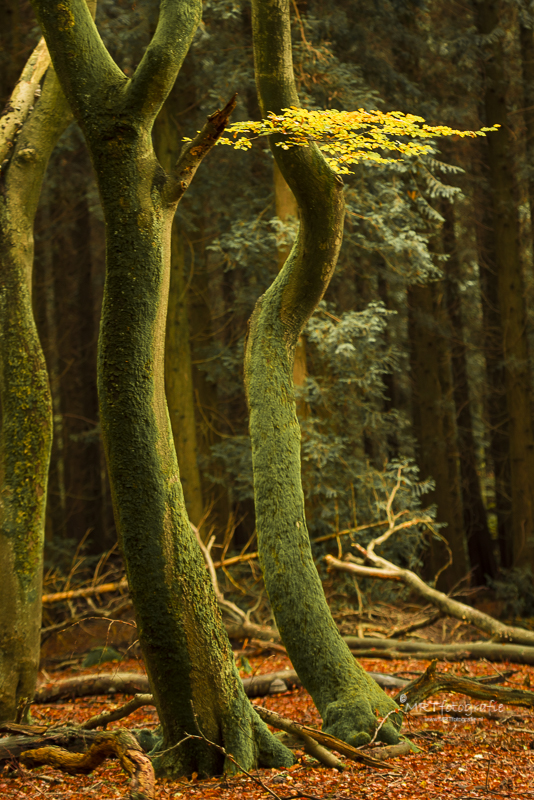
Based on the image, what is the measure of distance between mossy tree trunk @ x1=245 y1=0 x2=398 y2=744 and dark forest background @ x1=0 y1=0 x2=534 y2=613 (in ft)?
14.9

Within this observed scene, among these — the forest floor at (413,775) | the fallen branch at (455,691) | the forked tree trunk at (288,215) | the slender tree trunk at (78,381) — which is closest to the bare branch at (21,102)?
the forked tree trunk at (288,215)

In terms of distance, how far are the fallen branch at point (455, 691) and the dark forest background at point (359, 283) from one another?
163 inches

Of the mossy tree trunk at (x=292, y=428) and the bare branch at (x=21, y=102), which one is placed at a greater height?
the bare branch at (x=21, y=102)

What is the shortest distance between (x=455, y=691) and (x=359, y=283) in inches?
458

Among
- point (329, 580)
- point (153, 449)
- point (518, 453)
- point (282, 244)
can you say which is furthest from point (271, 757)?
point (518, 453)

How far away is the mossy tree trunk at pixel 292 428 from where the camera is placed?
18.3 ft

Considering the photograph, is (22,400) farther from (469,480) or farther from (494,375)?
(469,480)

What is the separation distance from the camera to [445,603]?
870cm

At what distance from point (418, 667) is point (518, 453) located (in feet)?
26.6

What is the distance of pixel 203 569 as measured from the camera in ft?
16.4

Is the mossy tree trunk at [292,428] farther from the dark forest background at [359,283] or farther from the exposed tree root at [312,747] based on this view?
the dark forest background at [359,283]

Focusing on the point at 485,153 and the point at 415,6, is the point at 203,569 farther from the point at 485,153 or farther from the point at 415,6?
the point at 485,153

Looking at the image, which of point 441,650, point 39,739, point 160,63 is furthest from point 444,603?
point 160,63

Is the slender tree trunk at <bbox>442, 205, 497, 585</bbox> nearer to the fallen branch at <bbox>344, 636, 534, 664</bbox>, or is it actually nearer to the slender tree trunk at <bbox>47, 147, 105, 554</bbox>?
the slender tree trunk at <bbox>47, 147, 105, 554</bbox>
